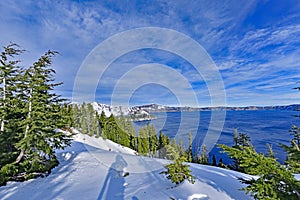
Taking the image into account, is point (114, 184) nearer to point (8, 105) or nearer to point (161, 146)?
point (8, 105)

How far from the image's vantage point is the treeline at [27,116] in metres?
7.24

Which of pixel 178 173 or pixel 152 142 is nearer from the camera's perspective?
pixel 178 173

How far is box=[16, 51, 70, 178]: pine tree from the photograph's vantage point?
24.0ft

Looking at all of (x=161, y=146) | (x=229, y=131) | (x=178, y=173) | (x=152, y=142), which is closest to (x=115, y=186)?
(x=178, y=173)

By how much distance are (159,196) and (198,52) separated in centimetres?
829

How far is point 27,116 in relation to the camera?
7.58m

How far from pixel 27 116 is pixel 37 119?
563 mm

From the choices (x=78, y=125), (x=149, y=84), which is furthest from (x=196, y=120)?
(x=149, y=84)

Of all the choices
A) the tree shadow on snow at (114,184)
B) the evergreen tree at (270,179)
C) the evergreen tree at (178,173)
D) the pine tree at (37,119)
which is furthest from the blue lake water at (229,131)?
the pine tree at (37,119)

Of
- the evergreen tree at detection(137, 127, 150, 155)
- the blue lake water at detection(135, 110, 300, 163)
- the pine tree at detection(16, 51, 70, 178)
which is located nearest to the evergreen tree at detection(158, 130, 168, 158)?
the evergreen tree at detection(137, 127, 150, 155)

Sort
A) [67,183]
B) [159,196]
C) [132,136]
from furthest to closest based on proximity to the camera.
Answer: [132,136]
[67,183]
[159,196]

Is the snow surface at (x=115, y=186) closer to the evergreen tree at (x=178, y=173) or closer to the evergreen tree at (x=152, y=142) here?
the evergreen tree at (x=178, y=173)

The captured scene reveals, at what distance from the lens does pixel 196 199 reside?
4.70 meters

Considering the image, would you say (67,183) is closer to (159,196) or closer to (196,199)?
(159,196)
